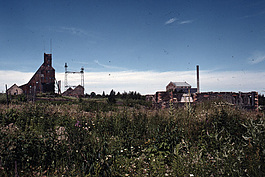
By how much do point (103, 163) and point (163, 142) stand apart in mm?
1649

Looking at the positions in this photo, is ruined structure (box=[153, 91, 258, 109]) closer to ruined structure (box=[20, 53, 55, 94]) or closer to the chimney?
ruined structure (box=[20, 53, 55, 94])

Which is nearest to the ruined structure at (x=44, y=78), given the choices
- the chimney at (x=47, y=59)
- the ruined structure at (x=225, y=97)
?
the chimney at (x=47, y=59)

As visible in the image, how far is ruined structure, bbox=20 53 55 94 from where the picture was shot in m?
36.5

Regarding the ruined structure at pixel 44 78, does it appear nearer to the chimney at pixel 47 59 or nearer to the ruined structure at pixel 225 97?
the chimney at pixel 47 59

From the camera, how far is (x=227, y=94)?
15406 millimetres

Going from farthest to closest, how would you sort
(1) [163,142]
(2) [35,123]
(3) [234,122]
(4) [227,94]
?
(4) [227,94] < (2) [35,123] < (3) [234,122] < (1) [163,142]

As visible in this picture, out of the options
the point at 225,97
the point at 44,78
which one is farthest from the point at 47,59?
the point at 225,97

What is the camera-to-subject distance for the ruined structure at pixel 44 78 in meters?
36.5

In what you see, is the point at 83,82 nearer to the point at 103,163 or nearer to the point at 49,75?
the point at 49,75

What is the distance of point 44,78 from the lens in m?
36.5

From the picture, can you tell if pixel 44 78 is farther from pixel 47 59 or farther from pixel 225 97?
pixel 225 97

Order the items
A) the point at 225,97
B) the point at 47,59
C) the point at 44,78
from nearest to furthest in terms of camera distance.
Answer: the point at 225,97 → the point at 44,78 → the point at 47,59

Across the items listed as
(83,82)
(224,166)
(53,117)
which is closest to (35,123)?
(53,117)

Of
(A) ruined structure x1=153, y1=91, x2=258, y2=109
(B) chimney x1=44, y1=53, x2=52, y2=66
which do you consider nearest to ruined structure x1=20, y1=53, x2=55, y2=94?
(B) chimney x1=44, y1=53, x2=52, y2=66
